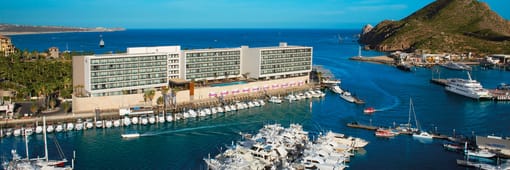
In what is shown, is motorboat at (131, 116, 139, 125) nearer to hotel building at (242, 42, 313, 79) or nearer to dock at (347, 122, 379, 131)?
dock at (347, 122, 379, 131)

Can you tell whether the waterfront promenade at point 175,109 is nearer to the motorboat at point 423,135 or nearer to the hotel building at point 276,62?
the hotel building at point 276,62

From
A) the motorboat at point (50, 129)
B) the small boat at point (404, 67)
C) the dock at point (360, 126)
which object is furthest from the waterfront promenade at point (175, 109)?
the small boat at point (404, 67)

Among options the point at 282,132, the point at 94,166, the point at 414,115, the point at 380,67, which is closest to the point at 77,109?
the point at 94,166

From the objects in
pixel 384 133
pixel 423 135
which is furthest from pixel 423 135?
pixel 384 133

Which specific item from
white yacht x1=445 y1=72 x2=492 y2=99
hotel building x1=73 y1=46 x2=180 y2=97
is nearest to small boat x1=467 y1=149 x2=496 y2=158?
white yacht x1=445 y1=72 x2=492 y2=99

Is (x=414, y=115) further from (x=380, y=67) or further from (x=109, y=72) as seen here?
(x=380, y=67)

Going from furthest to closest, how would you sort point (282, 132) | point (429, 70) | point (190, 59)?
point (429, 70) < point (190, 59) < point (282, 132)

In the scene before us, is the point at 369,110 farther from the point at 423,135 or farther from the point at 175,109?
the point at 175,109
